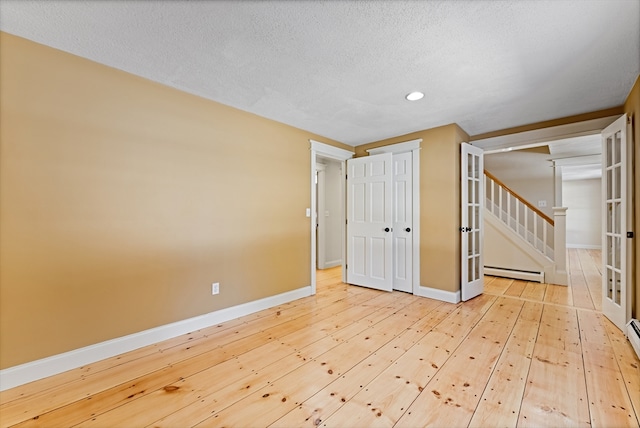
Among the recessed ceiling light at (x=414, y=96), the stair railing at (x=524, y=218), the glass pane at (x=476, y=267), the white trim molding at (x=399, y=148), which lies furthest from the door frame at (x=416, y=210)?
the stair railing at (x=524, y=218)

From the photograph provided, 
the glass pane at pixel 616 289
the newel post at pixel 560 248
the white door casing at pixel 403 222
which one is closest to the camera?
the glass pane at pixel 616 289

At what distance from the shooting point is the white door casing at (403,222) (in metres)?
4.03

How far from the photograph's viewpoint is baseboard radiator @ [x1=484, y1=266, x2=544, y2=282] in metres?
4.67

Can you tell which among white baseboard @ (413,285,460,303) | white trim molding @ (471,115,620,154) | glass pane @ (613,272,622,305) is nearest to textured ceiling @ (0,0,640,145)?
white trim molding @ (471,115,620,154)

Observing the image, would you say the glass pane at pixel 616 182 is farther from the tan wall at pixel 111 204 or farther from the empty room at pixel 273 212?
the tan wall at pixel 111 204

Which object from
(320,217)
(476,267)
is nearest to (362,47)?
(476,267)

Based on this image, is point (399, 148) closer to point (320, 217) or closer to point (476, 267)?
point (476, 267)

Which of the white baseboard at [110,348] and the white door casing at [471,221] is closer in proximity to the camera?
the white baseboard at [110,348]

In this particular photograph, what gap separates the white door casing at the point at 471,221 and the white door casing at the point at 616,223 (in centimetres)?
128

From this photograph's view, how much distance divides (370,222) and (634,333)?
2899 millimetres

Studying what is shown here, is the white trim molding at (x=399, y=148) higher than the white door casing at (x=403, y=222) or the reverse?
higher

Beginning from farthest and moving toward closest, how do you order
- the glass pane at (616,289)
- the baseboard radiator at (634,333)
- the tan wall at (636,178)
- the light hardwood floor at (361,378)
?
the glass pane at (616,289) → the tan wall at (636,178) → the baseboard radiator at (634,333) → the light hardwood floor at (361,378)

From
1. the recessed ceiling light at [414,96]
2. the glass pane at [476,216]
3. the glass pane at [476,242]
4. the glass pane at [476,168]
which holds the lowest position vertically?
the glass pane at [476,242]

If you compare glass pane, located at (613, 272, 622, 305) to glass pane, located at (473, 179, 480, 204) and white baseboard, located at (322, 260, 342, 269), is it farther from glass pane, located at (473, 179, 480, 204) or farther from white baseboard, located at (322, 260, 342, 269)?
white baseboard, located at (322, 260, 342, 269)
